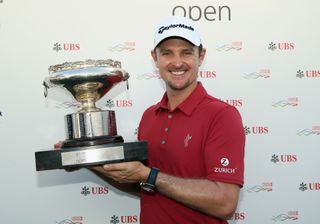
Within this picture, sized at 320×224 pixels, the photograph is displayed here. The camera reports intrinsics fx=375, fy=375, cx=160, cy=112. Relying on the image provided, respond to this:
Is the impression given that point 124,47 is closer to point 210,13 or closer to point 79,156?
point 210,13

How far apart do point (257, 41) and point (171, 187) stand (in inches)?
37.6

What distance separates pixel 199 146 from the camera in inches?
50.8

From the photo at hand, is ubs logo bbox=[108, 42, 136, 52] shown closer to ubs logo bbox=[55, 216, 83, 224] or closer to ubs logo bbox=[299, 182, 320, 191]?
ubs logo bbox=[55, 216, 83, 224]

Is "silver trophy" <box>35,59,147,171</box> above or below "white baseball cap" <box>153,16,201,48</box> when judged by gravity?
below

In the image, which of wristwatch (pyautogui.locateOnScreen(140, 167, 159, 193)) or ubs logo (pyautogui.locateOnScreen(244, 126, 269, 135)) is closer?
wristwatch (pyautogui.locateOnScreen(140, 167, 159, 193))

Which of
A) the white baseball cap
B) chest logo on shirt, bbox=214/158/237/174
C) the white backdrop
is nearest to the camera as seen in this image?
chest logo on shirt, bbox=214/158/237/174

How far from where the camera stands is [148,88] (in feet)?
6.05

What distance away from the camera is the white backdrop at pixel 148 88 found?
179 cm

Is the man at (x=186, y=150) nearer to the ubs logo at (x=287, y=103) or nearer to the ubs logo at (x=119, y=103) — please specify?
the ubs logo at (x=119, y=103)

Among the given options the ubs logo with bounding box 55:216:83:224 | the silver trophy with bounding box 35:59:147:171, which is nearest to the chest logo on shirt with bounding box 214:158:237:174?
the silver trophy with bounding box 35:59:147:171

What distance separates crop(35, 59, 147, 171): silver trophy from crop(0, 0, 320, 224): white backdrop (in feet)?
1.87

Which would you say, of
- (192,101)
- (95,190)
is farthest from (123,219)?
(192,101)

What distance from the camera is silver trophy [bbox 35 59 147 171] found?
1120 millimetres

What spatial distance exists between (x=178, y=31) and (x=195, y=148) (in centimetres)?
42
